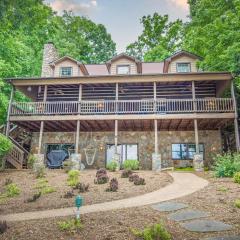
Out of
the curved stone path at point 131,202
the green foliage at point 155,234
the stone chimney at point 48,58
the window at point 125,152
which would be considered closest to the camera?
the green foliage at point 155,234

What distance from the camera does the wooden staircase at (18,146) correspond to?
17484 millimetres

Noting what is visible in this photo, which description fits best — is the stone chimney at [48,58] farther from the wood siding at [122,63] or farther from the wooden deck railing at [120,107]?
the wood siding at [122,63]

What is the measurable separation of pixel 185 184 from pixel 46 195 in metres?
5.76

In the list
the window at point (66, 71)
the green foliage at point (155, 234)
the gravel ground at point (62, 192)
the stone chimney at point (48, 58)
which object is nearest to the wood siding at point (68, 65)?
the window at point (66, 71)

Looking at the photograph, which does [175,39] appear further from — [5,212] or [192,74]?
[5,212]

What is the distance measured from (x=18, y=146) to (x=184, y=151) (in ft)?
38.9

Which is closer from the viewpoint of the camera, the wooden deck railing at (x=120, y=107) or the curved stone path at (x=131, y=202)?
the curved stone path at (x=131, y=202)

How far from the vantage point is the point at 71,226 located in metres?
6.12

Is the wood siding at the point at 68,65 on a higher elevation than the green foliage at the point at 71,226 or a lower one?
higher

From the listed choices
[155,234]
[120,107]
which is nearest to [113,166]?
[120,107]

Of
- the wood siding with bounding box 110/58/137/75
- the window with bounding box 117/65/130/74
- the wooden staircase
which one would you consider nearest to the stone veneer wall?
the wooden staircase

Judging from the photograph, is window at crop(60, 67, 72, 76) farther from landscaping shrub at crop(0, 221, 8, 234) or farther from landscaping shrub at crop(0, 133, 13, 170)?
landscaping shrub at crop(0, 221, 8, 234)

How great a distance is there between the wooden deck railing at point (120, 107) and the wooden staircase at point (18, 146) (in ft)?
7.19

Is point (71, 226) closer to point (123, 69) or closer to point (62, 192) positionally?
point (62, 192)
